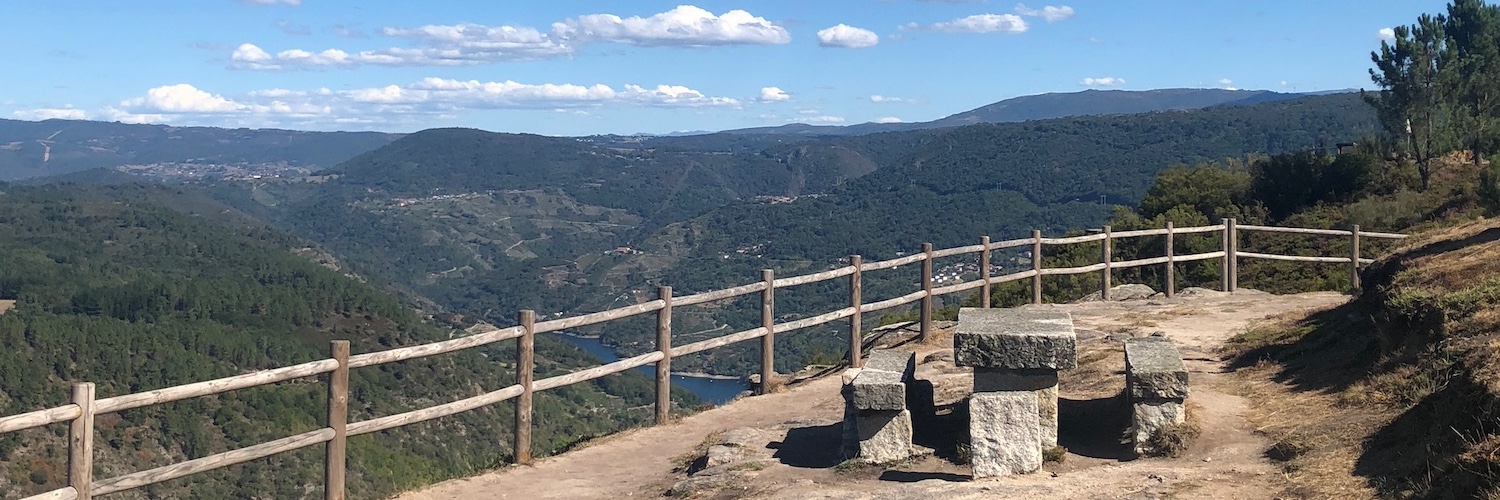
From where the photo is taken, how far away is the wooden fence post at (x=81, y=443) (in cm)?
688

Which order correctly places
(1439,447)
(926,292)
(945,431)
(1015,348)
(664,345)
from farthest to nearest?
(926,292)
(664,345)
(945,431)
(1015,348)
(1439,447)

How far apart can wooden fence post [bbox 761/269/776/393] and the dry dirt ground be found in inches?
10.6

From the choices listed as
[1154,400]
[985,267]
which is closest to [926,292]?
[985,267]

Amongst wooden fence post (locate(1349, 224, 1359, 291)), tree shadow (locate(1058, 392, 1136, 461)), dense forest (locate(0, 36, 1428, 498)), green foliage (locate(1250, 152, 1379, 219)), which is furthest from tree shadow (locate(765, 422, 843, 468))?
green foliage (locate(1250, 152, 1379, 219))

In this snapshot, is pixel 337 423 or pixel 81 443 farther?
pixel 337 423

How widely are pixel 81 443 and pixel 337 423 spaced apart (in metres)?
1.78

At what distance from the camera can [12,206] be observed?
5935 inches

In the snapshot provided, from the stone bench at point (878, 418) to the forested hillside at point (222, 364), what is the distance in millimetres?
27873

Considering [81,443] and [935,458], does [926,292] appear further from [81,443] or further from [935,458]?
[81,443]

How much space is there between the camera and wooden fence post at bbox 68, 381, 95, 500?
6.88 meters

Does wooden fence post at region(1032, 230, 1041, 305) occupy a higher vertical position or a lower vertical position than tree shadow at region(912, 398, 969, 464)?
higher

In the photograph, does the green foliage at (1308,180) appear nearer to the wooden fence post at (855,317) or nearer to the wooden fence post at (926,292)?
the wooden fence post at (926,292)

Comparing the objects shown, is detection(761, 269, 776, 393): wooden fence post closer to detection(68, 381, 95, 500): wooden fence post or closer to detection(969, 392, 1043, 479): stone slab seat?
detection(969, 392, 1043, 479): stone slab seat

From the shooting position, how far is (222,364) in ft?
269
